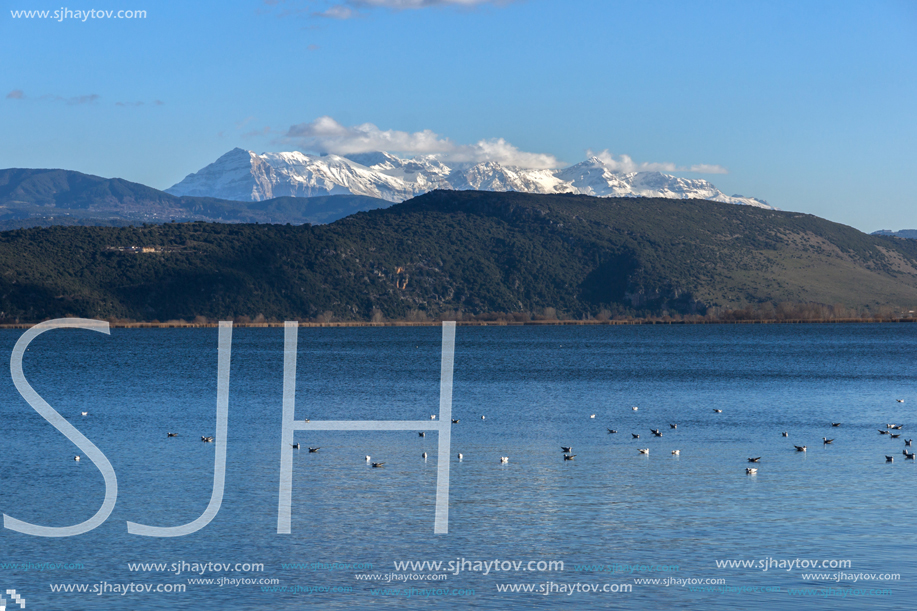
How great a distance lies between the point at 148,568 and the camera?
21.8m

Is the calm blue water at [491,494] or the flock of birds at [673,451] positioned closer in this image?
the calm blue water at [491,494]

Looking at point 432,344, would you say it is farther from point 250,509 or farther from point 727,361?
point 250,509

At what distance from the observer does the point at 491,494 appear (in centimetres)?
2953

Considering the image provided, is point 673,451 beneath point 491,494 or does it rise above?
above

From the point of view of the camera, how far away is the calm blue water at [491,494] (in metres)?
20.8

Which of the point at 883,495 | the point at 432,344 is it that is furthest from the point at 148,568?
the point at 432,344

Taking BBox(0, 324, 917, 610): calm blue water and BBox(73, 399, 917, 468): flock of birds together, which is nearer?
BBox(0, 324, 917, 610): calm blue water

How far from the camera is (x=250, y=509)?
27219mm

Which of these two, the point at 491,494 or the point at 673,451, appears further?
the point at 673,451

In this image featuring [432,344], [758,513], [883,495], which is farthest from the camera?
[432,344]

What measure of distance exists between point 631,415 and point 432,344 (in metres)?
99.6

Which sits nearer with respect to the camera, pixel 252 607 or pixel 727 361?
pixel 252 607

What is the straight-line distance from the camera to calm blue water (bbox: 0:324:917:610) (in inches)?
819

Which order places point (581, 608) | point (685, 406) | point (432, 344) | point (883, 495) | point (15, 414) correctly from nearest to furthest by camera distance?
1. point (581, 608)
2. point (883, 495)
3. point (15, 414)
4. point (685, 406)
5. point (432, 344)
